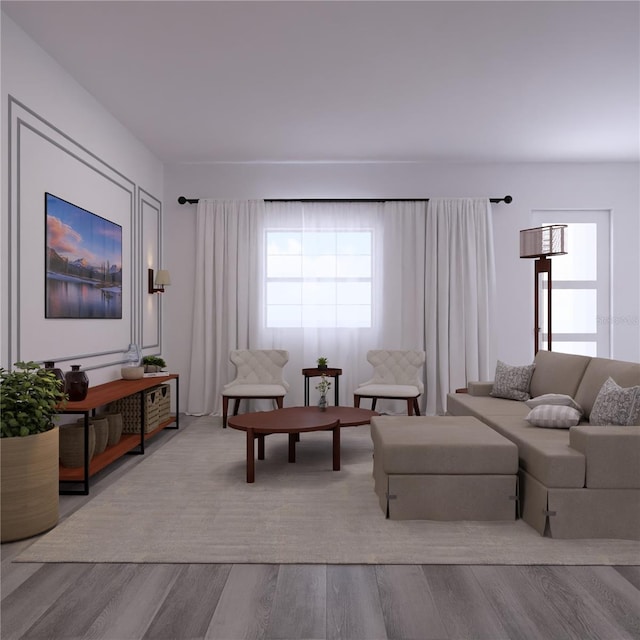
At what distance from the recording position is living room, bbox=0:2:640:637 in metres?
3.45

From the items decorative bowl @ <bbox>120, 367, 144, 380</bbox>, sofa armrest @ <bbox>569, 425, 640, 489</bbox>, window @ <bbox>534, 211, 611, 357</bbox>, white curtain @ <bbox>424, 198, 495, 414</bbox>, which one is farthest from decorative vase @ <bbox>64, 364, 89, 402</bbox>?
window @ <bbox>534, 211, 611, 357</bbox>

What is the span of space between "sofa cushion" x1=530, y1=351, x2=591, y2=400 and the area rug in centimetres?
161

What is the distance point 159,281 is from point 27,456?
3.39 meters

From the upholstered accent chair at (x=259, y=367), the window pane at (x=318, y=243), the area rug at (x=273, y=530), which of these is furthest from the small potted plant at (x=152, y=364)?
the window pane at (x=318, y=243)

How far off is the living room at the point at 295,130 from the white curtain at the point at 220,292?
0.14 metres

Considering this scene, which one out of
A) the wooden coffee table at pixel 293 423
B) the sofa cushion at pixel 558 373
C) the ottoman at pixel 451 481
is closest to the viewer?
the ottoman at pixel 451 481

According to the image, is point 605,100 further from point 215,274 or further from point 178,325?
point 178,325

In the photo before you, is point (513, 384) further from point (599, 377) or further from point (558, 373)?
point (599, 377)

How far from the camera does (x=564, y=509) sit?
2.80 meters

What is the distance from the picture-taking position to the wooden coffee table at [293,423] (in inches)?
151

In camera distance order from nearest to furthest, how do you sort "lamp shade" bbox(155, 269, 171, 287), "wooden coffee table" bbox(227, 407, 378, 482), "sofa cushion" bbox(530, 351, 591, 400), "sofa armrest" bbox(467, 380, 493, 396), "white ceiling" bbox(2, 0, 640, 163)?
"white ceiling" bbox(2, 0, 640, 163), "wooden coffee table" bbox(227, 407, 378, 482), "sofa cushion" bbox(530, 351, 591, 400), "sofa armrest" bbox(467, 380, 493, 396), "lamp shade" bbox(155, 269, 171, 287)

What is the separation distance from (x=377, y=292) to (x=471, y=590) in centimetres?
460

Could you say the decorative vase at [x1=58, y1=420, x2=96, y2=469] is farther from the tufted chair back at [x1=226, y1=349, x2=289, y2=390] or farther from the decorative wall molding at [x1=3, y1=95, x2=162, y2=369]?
the tufted chair back at [x1=226, y1=349, x2=289, y2=390]

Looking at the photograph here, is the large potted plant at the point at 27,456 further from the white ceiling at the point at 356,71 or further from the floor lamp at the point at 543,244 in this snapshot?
the floor lamp at the point at 543,244
